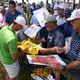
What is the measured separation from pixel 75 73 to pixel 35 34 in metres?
2.01

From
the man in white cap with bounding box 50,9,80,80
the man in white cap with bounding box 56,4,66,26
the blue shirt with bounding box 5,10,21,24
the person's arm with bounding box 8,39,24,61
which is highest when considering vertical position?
the man in white cap with bounding box 50,9,80,80

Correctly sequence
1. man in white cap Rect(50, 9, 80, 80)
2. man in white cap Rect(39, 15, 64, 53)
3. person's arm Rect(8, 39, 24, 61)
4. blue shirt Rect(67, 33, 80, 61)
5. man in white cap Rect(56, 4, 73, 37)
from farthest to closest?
man in white cap Rect(56, 4, 73, 37) → man in white cap Rect(39, 15, 64, 53) → person's arm Rect(8, 39, 24, 61) → blue shirt Rect(67, 33, 80, 61) → man in white cap Rect(50, 9, 80, 80)

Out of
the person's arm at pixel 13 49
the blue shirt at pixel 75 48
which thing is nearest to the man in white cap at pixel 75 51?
the blue shirt at pixel 75 48

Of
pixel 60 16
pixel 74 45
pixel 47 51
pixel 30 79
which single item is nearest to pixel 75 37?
pixel 74 45

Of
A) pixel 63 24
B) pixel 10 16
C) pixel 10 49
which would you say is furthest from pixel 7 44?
pixel 10 16

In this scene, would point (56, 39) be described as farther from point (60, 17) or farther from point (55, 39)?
point (60, 17)

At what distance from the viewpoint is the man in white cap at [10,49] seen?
516 cm

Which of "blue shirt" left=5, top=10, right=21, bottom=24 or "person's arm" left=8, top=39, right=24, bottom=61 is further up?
"person's arm" left=8, top=39, right=24, bottom=61

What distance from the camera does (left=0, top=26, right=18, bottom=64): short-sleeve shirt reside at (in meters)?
5.14

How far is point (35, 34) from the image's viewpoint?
6270 mm

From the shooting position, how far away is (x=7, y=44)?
5.23m

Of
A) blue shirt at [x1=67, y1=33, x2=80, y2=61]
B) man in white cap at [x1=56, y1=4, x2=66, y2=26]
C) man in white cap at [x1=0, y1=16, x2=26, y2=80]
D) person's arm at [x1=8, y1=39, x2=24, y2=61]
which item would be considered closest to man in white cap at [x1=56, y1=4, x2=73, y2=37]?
man in white cap at [x1=56, y1=4, x2=66, y2=26]

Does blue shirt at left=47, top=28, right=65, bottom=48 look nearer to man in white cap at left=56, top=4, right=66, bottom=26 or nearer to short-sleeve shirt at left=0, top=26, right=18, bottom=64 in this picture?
short-sleeve shirt at left=0, top=26, right=18, bottom=64

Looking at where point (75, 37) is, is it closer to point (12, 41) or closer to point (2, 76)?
point (12, 41)
